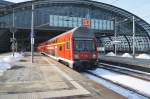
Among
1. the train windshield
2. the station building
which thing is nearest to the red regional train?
the train windshield

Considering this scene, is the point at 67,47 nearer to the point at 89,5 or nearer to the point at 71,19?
the point at 71,19

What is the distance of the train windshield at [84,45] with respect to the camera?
22728 mm

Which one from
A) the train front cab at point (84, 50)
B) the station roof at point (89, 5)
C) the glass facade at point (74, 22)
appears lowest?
the train front cab at point (84, 50)

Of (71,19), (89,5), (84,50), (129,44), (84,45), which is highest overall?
(89,5)

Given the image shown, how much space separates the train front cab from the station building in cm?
5960

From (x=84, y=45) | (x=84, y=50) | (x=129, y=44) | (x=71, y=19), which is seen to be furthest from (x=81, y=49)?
(x=129, y=44)

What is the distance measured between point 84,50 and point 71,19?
66.9 meters

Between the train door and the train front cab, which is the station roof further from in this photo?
the train front cab

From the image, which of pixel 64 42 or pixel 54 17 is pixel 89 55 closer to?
pixel 64 42

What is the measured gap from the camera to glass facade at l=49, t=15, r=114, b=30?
87000mm

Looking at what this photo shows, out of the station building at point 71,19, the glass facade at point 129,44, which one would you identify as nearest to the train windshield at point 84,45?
the station building at point 71,19

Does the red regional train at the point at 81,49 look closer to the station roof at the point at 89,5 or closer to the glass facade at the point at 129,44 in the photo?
the station roof at the point at 89,5

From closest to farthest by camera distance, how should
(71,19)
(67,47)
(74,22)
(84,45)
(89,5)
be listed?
(84,45) < (67,47) < (74,22) < (71,19) < (89,5)

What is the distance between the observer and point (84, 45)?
908 inches
